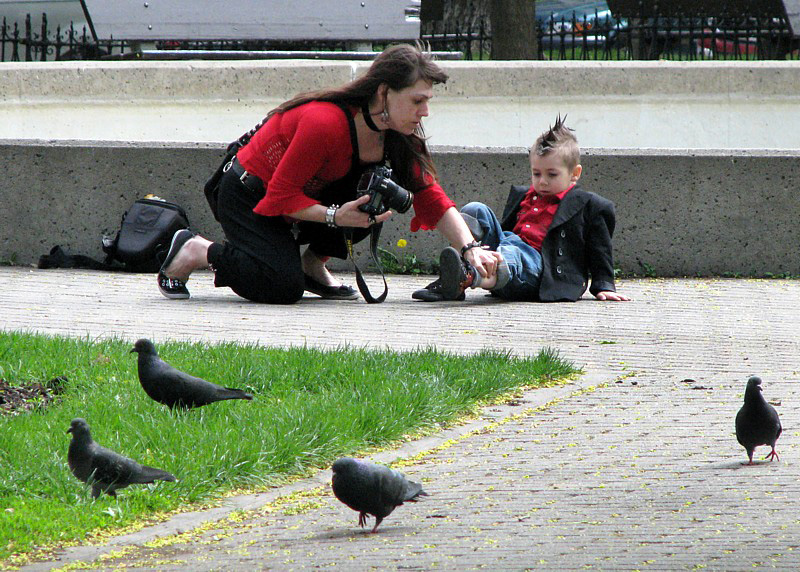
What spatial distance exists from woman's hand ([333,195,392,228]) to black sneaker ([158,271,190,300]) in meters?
1.35

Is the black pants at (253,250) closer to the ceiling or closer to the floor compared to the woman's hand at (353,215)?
closer to the floor

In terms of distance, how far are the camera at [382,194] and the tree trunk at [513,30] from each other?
9.02m

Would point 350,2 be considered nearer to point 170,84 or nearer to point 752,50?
point 170,84

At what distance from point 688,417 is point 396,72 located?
2801 millimetres

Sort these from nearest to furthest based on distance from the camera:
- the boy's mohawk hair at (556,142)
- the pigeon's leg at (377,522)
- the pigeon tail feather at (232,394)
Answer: the pigeon's leg at (377,522) → the pigeon tail feather at (232,394) → the boy's mohawk hair at (556,142)

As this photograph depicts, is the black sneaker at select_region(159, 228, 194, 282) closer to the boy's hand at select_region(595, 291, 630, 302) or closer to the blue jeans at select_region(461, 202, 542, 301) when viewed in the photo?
the blue jeans at select_region(461, 202, 542, 301)

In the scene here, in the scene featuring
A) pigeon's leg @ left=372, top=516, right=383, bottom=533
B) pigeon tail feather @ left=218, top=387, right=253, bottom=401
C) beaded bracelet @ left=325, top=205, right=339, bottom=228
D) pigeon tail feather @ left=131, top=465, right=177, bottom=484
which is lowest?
pigeon's leg @ left=372, top=516, right=383, bottom=533

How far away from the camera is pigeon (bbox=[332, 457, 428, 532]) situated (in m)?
3.24

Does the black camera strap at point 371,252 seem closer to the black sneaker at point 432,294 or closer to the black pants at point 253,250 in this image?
the black pants at point 253,250

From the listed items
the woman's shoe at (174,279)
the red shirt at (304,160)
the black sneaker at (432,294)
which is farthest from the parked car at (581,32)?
the woman's shoe at (174,279)

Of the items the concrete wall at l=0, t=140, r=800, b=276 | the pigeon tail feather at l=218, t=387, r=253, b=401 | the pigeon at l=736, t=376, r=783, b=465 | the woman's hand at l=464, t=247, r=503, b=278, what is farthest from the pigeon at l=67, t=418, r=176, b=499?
the concrete wall at l=0, t=140, r=800, b=276

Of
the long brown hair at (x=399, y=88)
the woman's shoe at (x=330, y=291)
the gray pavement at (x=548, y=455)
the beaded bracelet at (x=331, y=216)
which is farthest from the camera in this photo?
the woman's shoe at (x=330, y=291)

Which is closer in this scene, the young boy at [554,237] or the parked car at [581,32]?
the young boy at [554,237]

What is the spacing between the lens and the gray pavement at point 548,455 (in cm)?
319
